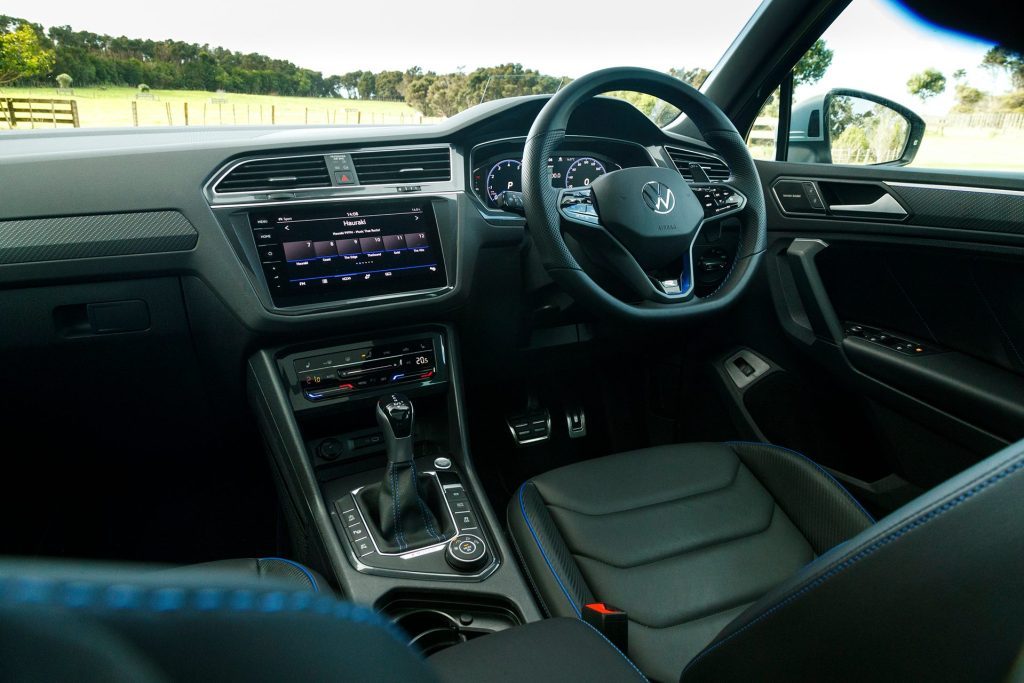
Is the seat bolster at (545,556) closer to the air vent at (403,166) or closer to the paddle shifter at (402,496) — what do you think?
the paddle shifter at (402,496)

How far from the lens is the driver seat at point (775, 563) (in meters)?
0.57

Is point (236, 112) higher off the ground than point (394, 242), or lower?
higher

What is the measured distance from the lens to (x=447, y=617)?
1.50 metres

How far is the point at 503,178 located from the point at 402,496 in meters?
0.86

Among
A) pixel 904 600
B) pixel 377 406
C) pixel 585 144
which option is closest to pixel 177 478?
pixel 377 406

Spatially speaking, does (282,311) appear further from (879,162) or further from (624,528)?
(879,162)

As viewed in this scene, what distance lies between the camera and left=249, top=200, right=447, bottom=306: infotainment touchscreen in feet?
5.45

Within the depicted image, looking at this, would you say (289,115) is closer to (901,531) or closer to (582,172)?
(582,172)

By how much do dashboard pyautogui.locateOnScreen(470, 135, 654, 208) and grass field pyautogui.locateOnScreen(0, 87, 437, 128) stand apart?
20 cm

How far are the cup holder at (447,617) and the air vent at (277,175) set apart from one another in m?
0.92

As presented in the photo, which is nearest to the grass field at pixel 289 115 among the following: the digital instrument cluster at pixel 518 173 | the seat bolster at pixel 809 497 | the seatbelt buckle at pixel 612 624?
the digital instrument cluster at pixel 518 173

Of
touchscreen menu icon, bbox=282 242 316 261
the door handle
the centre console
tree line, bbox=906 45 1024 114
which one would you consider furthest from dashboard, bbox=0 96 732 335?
tree line, bbox=906 45 1024 114

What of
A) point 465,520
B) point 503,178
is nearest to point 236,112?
point 503,178

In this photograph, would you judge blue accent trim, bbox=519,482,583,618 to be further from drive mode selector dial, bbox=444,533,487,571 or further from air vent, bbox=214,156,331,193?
air vent, bbox=214,156,331,193
